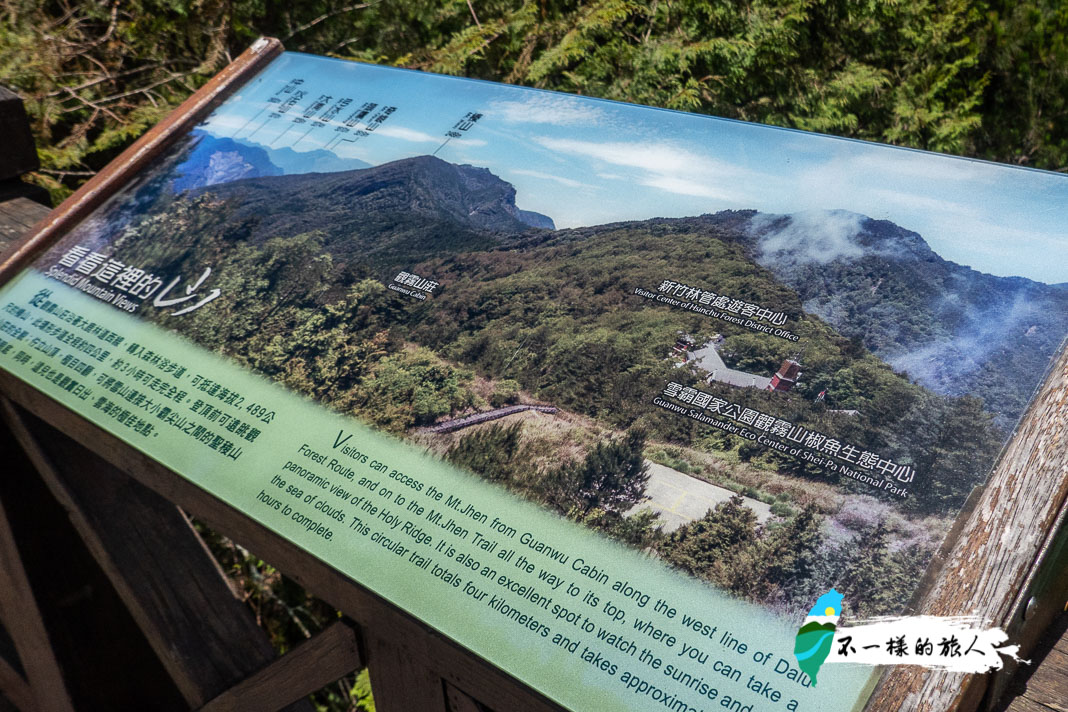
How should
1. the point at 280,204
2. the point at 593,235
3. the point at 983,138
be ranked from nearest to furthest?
the point at 593,235 → the point at 280,204 → the point at 983,138

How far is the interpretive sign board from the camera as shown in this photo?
1035 millimetres

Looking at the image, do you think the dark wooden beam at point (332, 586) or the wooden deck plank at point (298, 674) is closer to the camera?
the dark wooden beam at point (332, 586)

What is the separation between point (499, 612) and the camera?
1.10m

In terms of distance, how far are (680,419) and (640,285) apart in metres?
0.34

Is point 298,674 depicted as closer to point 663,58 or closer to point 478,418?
point 478,418

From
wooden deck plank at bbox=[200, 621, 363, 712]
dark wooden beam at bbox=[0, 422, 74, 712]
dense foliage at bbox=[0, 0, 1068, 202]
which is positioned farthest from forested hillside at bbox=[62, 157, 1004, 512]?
dense foliage at bbox=[0, 0, 1068, 202]

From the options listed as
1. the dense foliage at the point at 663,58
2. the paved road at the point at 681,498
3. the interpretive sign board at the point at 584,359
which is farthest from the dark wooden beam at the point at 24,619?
the paved road at the point at 681,498

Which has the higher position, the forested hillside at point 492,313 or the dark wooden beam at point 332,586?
the forested hillside at point 492,313

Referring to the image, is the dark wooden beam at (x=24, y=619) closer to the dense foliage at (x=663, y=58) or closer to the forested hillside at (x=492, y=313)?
the forested hillside at (x=492, y=313)

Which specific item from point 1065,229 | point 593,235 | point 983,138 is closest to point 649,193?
point 593,235

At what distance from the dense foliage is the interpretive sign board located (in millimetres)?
1846

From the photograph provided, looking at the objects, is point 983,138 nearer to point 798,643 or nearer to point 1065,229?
point 1065,229

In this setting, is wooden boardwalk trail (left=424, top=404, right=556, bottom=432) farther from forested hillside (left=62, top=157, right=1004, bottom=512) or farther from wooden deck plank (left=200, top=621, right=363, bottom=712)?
wooden deck plank (left=200, top=621, right=363, bottom=712)

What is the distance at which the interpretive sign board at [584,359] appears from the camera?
1.04 m
